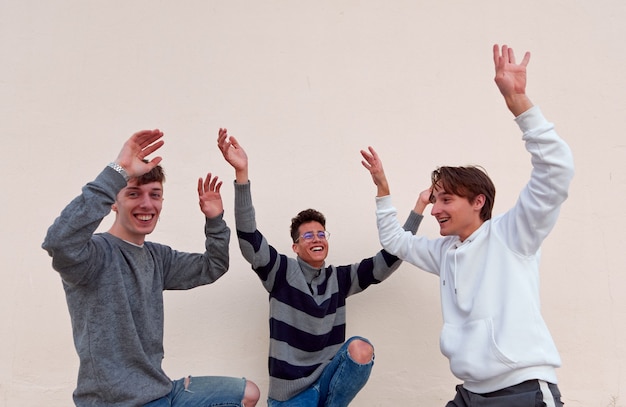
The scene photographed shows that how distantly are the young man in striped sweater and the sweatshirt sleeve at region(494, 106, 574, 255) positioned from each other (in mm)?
733

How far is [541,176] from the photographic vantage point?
181cm

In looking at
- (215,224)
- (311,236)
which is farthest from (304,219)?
(215,224)

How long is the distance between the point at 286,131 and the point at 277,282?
30.8 inches

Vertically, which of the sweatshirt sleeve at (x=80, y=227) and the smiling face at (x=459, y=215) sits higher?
the sweatshirt sleeve at (x=80, y=227)

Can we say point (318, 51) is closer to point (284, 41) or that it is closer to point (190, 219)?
point (284, 41)

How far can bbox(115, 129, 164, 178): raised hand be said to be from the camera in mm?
1924

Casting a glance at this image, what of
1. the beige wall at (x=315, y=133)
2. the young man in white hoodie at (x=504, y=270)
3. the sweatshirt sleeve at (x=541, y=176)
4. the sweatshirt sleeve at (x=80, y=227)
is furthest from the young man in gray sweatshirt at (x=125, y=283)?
the sweatshirt sleeve at (x=541, y=176)

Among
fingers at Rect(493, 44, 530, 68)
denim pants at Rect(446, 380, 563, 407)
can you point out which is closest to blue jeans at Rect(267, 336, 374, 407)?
denim pants at Rect(446, 380, 563, 407)

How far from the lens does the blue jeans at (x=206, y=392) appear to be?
6.96 ft

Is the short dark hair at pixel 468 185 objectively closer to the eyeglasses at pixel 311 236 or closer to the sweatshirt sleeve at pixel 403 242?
the sweatshirt sleeve at pixel 403 242

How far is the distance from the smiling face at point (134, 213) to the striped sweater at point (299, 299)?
1.09 feet

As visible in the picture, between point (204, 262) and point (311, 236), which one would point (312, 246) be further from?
point (204, 262)

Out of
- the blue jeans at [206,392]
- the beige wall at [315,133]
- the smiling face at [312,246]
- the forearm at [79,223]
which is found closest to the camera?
the forearm at [79,223]

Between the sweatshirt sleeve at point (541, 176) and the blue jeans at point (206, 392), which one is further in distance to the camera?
the blue jeans at point (206, 392)
